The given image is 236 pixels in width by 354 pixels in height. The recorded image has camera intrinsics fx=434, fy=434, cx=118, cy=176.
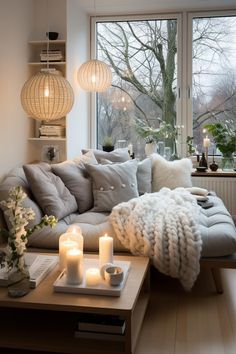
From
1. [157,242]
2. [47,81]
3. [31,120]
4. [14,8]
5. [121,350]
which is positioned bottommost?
[121,350]

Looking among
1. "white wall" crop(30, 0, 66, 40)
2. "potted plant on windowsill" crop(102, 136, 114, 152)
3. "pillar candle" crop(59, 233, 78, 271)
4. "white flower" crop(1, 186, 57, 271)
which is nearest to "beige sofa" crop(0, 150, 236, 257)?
"pillar candle" crop(59, 233, 78, 271)

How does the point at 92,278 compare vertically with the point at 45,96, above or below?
below

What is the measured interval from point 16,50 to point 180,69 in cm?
184

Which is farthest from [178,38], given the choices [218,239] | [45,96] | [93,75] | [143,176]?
[218,239]

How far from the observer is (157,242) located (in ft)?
8.99

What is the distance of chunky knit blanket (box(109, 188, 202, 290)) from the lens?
8.96 ft

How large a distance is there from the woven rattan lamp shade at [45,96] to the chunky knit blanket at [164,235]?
41.9 inches

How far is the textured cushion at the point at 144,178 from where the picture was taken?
3.87m

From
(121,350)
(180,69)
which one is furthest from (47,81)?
(121,350)

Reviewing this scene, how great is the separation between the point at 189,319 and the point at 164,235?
532 mm

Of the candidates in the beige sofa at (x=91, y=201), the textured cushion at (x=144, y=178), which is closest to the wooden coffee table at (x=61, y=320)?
the beige sofa at (x=91, y=201)

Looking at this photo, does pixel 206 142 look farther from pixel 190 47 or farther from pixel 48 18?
pixel 48 18

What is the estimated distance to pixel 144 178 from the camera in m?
3.90

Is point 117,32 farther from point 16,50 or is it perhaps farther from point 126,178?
point 126,178
